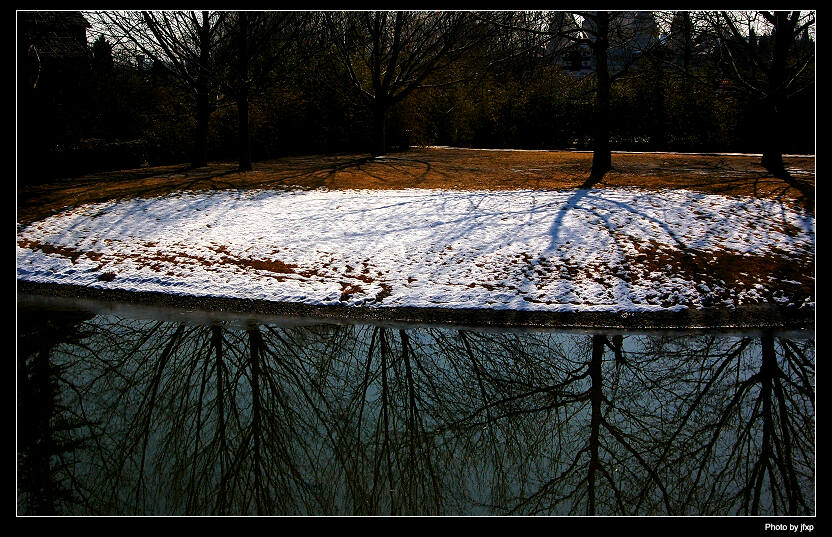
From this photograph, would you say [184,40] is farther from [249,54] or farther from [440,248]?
[440,248]

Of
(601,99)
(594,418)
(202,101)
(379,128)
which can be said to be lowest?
(594,418)

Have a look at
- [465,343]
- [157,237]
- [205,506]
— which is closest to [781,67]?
[465,343]

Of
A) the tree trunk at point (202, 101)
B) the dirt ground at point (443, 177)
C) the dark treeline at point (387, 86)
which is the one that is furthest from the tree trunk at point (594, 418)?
the tree trunk at point (202, 101)

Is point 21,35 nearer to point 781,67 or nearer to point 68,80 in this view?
point 68,80

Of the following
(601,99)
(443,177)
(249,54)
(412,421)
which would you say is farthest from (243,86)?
(412,421)

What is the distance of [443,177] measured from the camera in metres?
15.9

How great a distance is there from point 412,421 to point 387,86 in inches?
644

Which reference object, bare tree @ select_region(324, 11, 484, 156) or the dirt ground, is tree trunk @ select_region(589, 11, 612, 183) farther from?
bare tree @ select_region(324, 11, 484, 156)

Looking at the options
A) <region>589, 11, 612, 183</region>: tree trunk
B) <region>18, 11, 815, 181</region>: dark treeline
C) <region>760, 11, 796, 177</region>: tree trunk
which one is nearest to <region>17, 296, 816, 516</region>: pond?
<region>18, 11, 815, 181</region>: dark treeline

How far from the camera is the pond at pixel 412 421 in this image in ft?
13.8

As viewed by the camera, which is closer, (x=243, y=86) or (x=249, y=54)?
(x=243, y=86)

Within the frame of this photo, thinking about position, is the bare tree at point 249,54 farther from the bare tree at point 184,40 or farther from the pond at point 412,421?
the pond at point 412,421

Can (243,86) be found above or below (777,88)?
above
